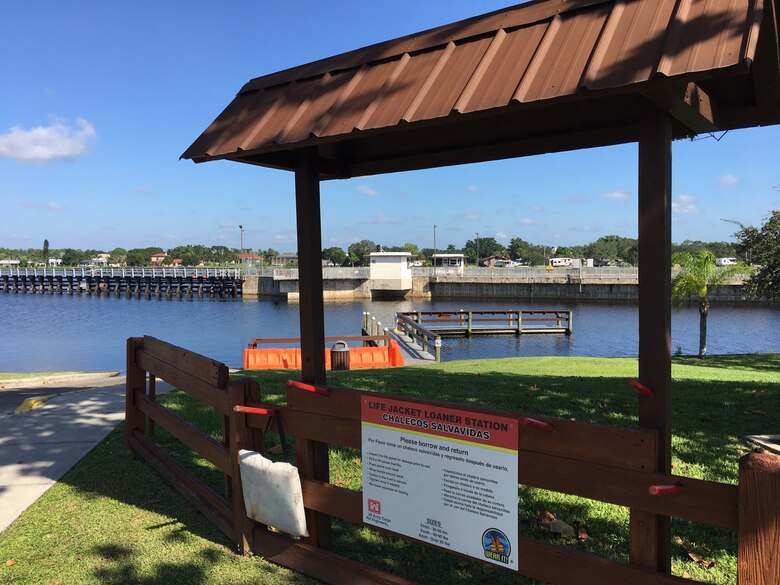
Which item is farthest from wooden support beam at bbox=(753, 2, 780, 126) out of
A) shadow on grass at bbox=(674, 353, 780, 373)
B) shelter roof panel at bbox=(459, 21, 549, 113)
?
shadow on grass at bbox=(674, 353, 780, 373)

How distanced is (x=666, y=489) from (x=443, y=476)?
1038mm

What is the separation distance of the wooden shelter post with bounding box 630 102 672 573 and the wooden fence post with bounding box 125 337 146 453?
501 centimetres

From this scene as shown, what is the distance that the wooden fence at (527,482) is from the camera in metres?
2.10

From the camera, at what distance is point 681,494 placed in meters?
2.26

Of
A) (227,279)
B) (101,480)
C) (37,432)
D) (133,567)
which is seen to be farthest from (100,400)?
(227,279)

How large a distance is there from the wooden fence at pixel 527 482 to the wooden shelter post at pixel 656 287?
0.39 ft

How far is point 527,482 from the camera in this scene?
2.63 meters

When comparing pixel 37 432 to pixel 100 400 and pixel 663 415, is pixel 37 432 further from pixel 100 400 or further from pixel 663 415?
pixel 663 415

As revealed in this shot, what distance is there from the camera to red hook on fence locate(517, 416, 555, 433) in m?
2.55

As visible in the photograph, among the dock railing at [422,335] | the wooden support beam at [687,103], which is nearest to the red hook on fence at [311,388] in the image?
the wooden support beam at [687,103]

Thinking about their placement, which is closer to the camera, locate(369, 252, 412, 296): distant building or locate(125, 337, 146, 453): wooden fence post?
locate(125, 337, 146, 453): wooden fence post

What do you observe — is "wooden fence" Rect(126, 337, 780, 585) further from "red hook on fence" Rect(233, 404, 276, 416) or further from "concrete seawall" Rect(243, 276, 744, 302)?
"concrete seawall" Rect(243, 276, 744, 302)

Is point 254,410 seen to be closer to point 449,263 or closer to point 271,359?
point 271,359

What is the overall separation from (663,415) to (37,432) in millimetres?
7081
